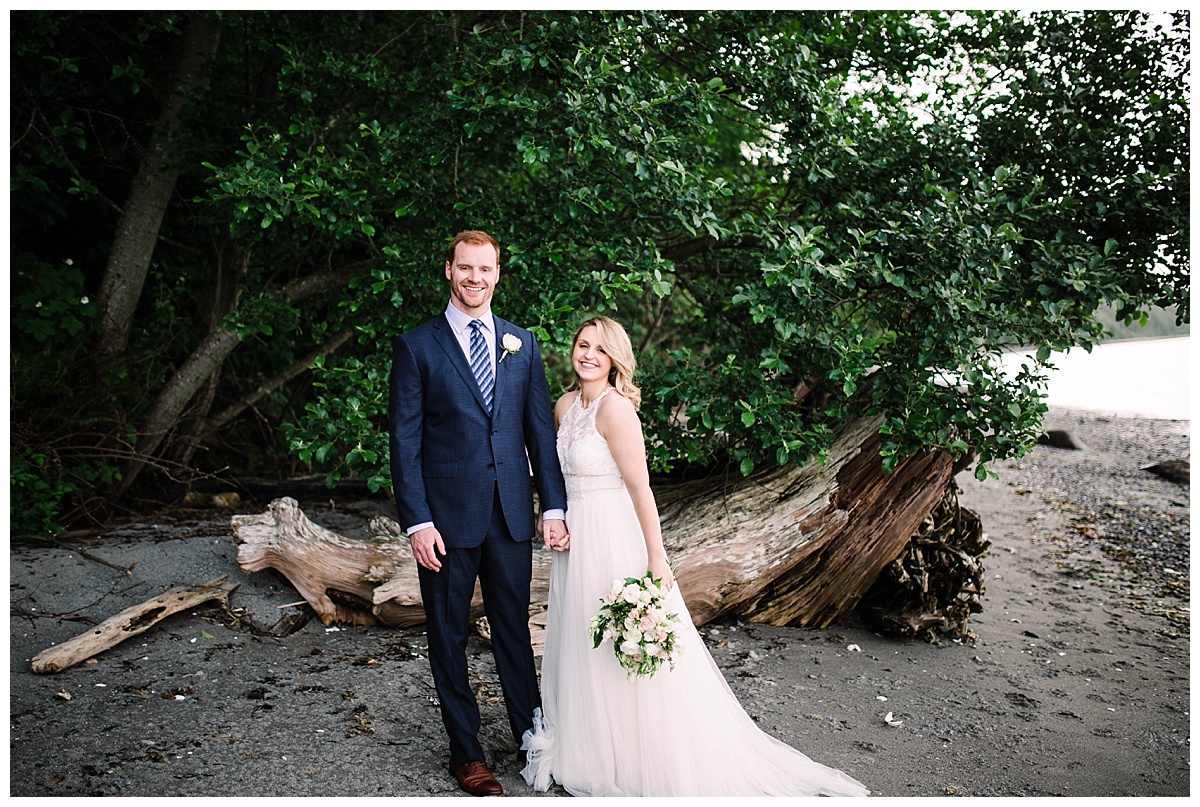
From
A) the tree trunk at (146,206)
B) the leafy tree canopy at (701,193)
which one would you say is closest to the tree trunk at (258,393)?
the leafy tree canopy at (701,193)

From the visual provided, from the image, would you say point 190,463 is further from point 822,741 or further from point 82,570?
A: point 822,741

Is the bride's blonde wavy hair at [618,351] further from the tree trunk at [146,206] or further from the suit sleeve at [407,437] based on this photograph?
the tree trunk at [146,206]

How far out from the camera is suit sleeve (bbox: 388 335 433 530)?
354cm

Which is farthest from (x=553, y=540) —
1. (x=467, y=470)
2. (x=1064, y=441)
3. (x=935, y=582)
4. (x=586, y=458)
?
(x=1064, y=441)

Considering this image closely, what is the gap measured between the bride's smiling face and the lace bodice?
9 centimetres

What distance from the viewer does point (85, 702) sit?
4.42m

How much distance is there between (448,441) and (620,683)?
1213 millimetres

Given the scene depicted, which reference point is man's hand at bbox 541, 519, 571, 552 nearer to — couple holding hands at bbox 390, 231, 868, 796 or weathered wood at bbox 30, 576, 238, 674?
couple holding hands at bbox 390, 231, 868, 796

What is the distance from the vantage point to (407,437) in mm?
3578

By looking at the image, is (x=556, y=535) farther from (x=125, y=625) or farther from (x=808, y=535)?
(x=125, y=625)

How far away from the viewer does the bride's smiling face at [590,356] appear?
12.2ft

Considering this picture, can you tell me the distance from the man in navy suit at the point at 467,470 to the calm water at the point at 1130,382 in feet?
69.6

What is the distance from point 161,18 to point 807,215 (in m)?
4.98

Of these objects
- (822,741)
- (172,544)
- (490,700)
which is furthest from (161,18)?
(822,741)
